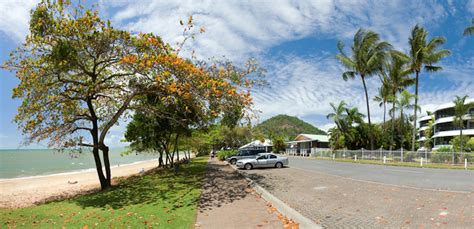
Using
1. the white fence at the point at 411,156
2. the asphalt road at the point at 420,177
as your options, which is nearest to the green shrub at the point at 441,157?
the white fence at the point at 411,156

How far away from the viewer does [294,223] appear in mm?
6980

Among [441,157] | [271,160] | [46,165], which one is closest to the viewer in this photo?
[271,160]

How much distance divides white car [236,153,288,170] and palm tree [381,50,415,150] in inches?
723

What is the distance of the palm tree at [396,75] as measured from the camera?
118 feet

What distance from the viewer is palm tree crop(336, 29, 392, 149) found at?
36.8m

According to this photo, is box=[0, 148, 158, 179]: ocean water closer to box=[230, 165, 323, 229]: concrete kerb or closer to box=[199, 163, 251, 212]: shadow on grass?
box=[199, 163, 251, 212]: shadow on grass

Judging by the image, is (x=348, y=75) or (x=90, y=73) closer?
(x=90, y=73)

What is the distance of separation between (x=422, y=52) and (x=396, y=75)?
4.78 meters

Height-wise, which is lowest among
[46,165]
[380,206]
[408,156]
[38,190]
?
[46,165]

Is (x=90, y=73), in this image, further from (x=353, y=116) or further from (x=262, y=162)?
(x=353, y=116)

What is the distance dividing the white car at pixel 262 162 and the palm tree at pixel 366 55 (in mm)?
18454

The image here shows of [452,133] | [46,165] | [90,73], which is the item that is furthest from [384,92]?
[46,165]

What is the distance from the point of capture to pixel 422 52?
33.2 metres

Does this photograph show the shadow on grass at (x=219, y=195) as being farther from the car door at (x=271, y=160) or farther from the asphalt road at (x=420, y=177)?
the car door at (x=271, y=160)
